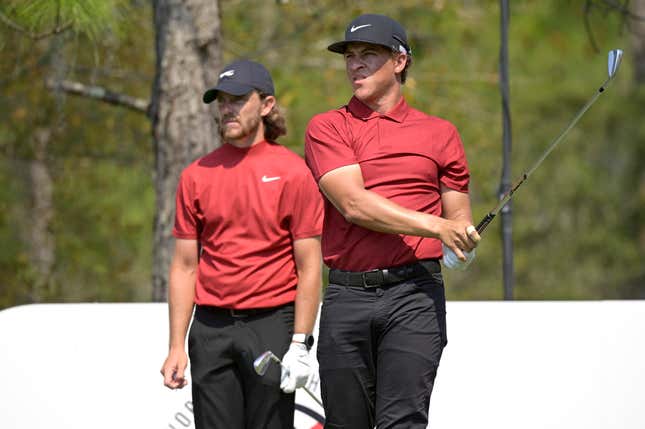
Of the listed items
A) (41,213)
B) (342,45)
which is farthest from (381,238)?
(41,213)

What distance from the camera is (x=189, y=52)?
22.2 ft

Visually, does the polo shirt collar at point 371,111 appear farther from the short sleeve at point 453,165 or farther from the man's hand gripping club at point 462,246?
the man's hand gripping club at point 462,246

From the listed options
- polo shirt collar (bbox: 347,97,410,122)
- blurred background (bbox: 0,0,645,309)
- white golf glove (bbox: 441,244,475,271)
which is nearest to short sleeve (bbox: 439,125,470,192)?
polo shirt collar (bbox: 347,97,410,122)

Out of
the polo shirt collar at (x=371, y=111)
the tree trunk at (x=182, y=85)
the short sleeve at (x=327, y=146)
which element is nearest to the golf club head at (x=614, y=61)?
the polo shirt collar at (x=371, y=111)

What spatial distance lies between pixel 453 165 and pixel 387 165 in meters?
0.24

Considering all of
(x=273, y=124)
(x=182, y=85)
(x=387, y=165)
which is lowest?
(x=387, y=165)

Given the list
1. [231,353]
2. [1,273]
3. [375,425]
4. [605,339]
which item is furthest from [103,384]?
[1,273]

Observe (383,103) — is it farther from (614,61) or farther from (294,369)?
(294,369)

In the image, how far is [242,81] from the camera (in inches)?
168

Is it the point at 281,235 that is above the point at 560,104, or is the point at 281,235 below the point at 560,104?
below

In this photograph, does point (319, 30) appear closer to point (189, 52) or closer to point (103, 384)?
point (189, 52)

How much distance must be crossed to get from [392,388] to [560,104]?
60.1 ft

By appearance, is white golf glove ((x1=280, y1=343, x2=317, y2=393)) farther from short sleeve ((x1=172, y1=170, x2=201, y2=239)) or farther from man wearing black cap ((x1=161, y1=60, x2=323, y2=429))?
Answer: short sleeve ((x1=172, y1=170, x2=201, y2=239))

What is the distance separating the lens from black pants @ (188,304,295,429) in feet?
13.7
